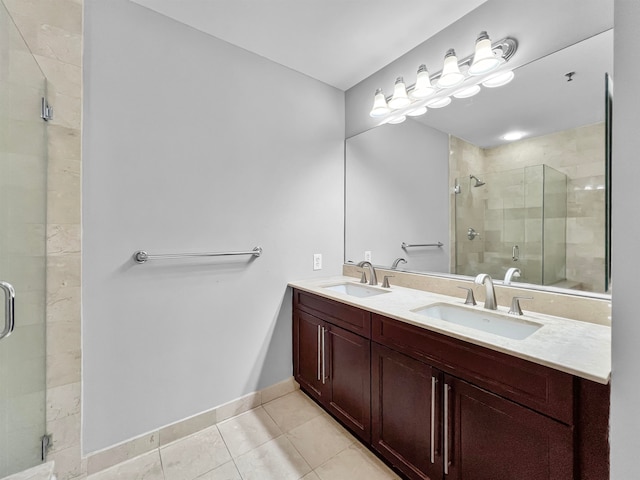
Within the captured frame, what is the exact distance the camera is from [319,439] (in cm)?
166

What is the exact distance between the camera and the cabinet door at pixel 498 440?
0.88m

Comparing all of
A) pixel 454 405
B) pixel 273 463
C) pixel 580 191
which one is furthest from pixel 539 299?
pixel 273 463

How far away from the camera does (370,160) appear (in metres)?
2.31

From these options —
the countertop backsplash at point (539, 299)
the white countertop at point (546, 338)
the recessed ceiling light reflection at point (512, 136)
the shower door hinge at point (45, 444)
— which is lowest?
the shower door hinge at point (45, 444)

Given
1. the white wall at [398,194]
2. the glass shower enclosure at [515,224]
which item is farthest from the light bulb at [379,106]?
the glass shower enclosure at [515,224]

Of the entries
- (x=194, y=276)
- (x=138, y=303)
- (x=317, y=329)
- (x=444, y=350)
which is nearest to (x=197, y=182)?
(x=194, y=276)

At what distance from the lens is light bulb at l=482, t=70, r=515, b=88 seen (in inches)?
58.1

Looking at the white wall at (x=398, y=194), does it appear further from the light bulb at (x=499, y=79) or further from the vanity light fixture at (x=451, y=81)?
the light bulb at (x=499, y=79)

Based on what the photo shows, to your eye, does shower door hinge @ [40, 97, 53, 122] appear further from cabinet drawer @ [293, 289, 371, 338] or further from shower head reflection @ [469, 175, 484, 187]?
shower head reflection @ [469, 175, 484, 187]

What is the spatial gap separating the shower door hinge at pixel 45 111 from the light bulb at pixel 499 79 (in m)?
2.16

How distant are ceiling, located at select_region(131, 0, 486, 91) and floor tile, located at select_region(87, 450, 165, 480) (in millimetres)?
2421

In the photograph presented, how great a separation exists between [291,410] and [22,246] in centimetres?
168

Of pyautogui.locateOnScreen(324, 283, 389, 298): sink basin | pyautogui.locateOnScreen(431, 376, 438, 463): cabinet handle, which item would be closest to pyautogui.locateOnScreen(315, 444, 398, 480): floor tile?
pyautogui.locateOnScreen(431, 376, 438, 463): cabinet handle

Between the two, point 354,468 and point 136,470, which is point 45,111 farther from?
point 354,468
